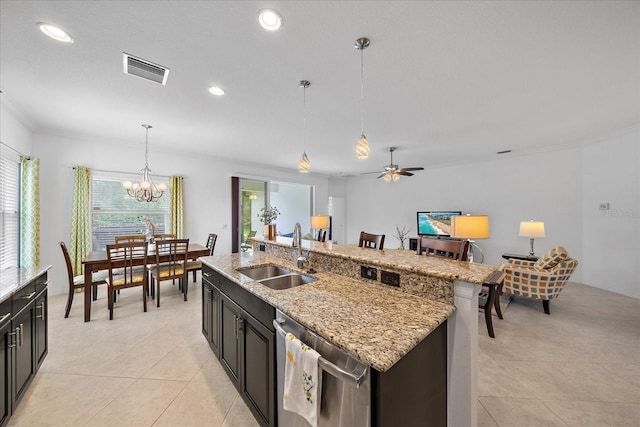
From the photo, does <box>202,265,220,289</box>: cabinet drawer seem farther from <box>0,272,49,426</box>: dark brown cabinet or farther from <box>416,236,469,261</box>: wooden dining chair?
<box>416,236,469,261</box>: wooden dining chair

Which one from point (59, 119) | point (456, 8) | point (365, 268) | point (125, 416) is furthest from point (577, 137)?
point (59, 119)

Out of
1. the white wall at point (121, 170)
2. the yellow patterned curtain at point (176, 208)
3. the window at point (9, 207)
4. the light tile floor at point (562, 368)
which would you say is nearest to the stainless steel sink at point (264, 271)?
the light tile floor at point (562, 368)

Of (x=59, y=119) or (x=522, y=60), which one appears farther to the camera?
(x=59, y=119)

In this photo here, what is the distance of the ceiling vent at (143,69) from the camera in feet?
6.81

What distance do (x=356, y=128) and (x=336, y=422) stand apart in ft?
11.4

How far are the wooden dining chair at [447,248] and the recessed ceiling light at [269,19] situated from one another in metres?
1.99

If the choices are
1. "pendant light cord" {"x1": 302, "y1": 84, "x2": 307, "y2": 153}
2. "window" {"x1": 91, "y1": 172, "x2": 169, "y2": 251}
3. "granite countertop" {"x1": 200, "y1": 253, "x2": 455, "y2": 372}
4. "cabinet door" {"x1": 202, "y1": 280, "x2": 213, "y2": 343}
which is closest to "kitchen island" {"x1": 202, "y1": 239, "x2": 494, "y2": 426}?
"granite countertop" {"x1": 200, "y1": 253, "x2": 455, "y2": 372}

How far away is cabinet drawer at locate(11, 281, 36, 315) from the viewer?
1518mm

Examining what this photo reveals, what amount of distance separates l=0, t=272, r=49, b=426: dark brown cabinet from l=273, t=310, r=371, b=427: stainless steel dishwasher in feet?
5.78

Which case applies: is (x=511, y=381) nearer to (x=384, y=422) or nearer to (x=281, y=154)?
(x=384, y=422)

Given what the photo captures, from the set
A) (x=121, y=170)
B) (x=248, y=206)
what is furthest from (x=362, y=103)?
(x=121, y=170)

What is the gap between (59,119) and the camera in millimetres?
3377

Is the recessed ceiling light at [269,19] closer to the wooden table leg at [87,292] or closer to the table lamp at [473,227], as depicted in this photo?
the table lamp at [473,227]

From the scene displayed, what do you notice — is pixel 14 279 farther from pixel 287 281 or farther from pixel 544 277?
pixel 544 277
